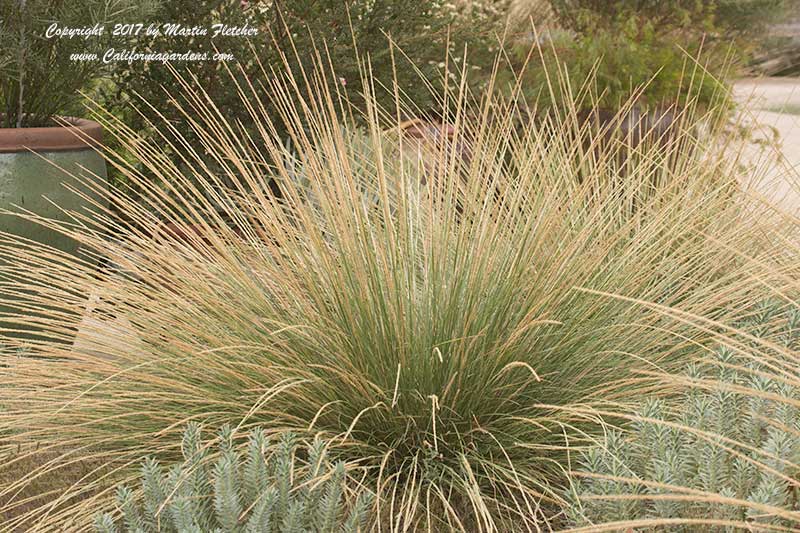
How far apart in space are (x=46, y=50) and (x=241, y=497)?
1955mm

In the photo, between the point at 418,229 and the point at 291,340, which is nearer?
the point at 291,340

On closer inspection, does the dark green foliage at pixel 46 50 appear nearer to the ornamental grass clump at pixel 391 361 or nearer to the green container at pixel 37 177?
the green container at pixel 37 177

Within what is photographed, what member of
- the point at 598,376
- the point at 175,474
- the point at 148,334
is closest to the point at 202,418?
the point at 148,334

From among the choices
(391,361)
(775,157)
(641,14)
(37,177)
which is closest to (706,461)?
(391,361)

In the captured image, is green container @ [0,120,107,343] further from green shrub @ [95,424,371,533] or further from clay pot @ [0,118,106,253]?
green shrub @ [95,424,371,533]

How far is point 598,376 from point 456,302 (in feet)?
1.10

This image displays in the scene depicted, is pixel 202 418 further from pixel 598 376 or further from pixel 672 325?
pixel 672 325

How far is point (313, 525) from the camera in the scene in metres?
1.40

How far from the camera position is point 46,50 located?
2.83 m

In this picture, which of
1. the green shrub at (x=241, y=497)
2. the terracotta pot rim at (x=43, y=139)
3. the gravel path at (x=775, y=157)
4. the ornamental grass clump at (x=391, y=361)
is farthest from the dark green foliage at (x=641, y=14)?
the green shrub at (x=241, y=497)

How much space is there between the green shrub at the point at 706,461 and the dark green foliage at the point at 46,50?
6.48ft

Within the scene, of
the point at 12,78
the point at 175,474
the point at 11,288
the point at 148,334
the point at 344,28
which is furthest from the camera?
the point at 344,28

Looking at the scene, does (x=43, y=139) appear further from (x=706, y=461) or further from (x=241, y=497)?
(x=706, y=461)

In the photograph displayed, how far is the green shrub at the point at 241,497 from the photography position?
51.8 inches
